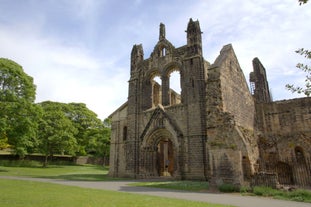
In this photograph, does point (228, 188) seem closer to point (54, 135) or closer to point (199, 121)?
point (199, 121)

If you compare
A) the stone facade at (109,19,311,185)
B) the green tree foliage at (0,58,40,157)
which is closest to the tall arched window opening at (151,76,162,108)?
the stone facade at (109,19,311,185)

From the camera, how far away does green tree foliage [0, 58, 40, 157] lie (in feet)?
70.9

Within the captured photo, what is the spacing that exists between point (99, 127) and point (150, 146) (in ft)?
89.4

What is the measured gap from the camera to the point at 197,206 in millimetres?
6426

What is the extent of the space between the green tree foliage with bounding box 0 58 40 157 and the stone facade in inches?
351

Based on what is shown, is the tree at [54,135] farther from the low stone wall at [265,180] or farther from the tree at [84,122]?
the low stone wall at [265,180]

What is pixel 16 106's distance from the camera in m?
21.7

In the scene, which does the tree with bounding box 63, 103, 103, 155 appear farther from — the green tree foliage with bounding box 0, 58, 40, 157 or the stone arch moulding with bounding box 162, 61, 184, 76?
the stone arch moulding with bounding box 162, 61, 184, 76

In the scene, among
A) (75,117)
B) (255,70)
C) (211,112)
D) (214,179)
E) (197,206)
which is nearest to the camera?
(197,206)

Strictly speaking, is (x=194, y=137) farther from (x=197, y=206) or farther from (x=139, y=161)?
(x=197, y=206)

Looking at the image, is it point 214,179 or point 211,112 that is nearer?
point 214,179

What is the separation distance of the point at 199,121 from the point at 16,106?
1763cm

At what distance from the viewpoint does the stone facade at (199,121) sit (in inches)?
520

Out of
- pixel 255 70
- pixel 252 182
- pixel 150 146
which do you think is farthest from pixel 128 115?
pixel 255 70
